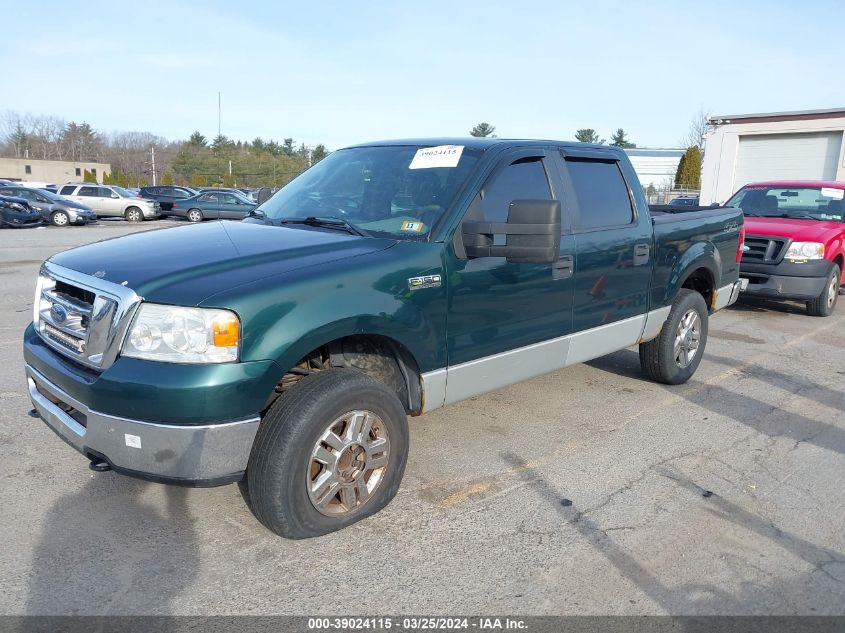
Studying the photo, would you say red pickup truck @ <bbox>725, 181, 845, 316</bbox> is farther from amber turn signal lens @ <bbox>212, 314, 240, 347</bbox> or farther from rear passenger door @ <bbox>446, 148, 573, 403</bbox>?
amber turn signal lens @ <bbox>212, 314, 240, 347</bbox>

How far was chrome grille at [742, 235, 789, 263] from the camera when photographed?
8.97m

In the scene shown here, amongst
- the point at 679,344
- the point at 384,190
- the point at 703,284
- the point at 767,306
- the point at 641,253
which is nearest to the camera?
the point at 384,190

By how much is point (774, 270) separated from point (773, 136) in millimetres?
19611

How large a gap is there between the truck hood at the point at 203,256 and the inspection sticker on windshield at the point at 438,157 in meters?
0.74

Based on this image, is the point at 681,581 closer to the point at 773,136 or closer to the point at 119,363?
the point at 119,363

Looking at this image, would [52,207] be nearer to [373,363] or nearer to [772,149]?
[373,363]

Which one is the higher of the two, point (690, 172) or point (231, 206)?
point (690, 172)

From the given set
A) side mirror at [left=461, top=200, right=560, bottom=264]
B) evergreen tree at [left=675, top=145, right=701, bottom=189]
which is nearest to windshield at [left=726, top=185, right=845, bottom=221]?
side mirror at [left=461, top=200, right=560, bottom=264]

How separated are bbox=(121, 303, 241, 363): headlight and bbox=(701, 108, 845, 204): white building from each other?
26.3 metres

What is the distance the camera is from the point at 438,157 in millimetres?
4129

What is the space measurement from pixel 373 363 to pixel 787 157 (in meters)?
26.3

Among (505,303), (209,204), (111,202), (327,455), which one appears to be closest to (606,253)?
(505,303)

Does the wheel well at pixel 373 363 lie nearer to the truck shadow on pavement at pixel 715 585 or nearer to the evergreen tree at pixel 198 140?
the truck shadow on pavement at pixel 715 585

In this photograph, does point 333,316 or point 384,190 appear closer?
point 333,316
